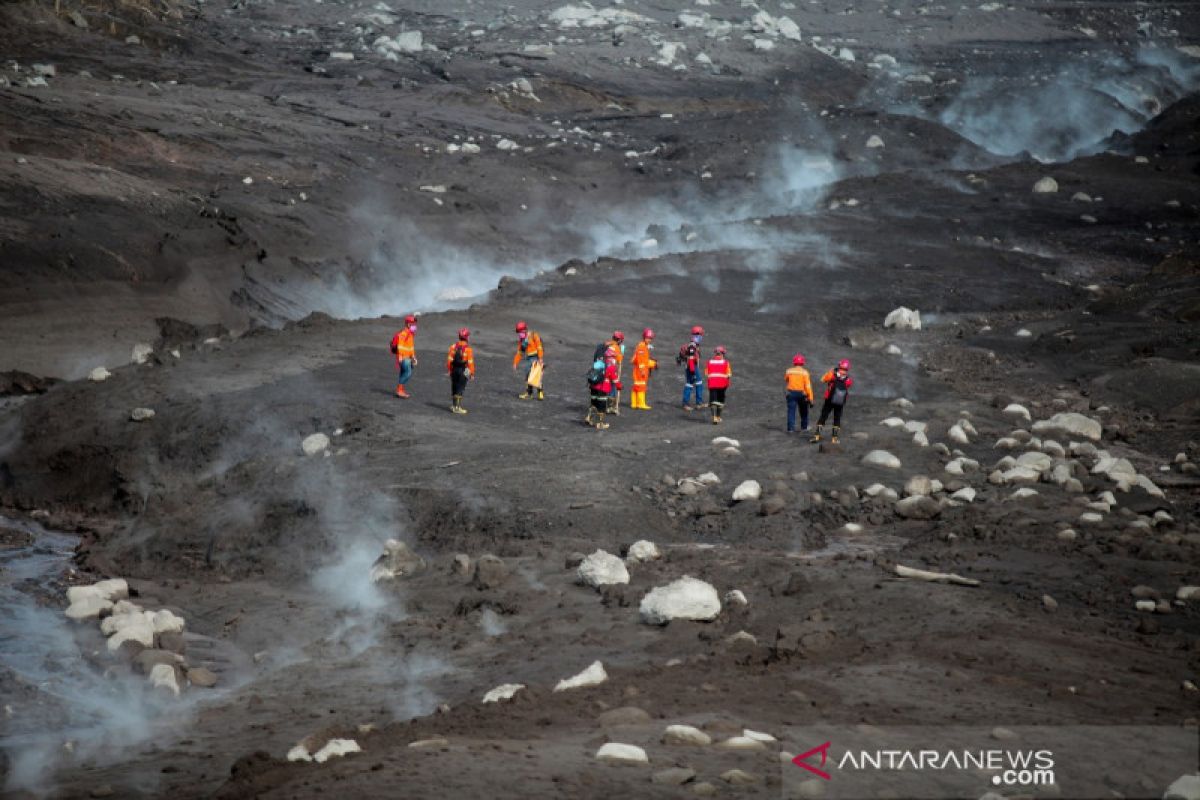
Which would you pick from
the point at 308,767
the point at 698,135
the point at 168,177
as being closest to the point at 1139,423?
the point at 308,767

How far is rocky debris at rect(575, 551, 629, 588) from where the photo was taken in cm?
1427

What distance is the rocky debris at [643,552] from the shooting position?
15070mm

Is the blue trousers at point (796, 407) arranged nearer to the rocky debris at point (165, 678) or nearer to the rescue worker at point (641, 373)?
the rescue worker at point (641, 373)

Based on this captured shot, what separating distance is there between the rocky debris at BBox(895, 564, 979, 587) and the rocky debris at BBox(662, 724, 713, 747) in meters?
5.24

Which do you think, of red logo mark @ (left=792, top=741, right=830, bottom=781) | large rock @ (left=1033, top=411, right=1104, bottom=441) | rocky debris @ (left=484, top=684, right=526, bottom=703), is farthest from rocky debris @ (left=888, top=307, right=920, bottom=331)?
red logo mark @ (left=792, top=741, right=830, bottom=781)

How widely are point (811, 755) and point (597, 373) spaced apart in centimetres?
1165

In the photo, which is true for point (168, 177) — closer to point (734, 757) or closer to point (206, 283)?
point (206, 283)

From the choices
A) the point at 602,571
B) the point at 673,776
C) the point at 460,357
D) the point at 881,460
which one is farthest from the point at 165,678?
the point at 881,460

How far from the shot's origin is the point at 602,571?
14.3m

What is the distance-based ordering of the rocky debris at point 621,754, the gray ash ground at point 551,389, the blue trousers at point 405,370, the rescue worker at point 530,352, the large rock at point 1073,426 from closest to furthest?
the rocky debris at point 621,754 → the gray ash ground at point 551,389 → the large rock at point 1073,426 → the blue trousers at point 405,370 → the rescue worker at point 530,352

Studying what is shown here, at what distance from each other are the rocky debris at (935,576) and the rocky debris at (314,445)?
8754mm

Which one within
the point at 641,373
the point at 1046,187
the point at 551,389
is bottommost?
the point at 551,389

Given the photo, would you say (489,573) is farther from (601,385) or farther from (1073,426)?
(1073,426)

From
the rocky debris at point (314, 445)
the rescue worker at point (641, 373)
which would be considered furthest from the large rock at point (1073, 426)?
the rocky debris at point (314, 445)
